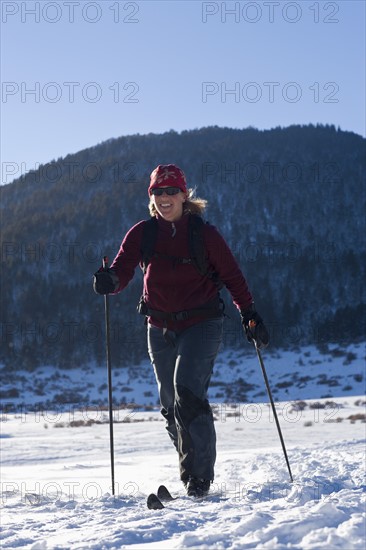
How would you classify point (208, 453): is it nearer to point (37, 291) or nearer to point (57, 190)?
point (37, 291)

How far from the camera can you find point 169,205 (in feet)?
13.4

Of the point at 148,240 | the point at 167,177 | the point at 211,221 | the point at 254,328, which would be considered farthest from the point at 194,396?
the point at 211,221

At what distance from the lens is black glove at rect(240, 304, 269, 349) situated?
4.13m

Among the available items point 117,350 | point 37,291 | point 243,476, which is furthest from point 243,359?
point 243,476

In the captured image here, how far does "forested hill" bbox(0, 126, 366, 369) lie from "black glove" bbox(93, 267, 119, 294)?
47173mm

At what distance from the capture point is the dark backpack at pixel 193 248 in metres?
3.93

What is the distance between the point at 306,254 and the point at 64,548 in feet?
256

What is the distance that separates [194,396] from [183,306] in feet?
1.88

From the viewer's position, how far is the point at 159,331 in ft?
13.4

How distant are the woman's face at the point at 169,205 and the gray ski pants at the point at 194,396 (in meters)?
0.73

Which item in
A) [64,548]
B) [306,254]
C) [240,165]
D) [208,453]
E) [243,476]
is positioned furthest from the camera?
[240,165]

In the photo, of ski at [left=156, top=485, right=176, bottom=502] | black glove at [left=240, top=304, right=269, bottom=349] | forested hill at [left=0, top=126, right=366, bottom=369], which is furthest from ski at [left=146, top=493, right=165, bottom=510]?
forested hill at [left=0, top=126, right=366, bottom=369]

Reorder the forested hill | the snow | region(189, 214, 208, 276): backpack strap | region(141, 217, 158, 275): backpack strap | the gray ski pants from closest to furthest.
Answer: the snow
the gray ski pants
region(189, 214, 208, 276): backpack strap
region(141, 217, 158, 275): backpack strap
the forested hill

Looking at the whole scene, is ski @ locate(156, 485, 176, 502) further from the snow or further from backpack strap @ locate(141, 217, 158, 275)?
backpack strap @ locate(141, 217, 158, 275)
